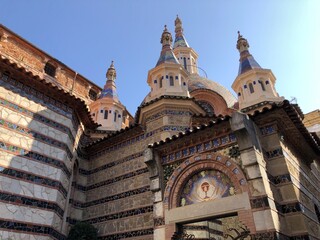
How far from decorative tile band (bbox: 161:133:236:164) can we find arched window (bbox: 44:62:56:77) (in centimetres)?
1176

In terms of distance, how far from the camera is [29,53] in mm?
16219

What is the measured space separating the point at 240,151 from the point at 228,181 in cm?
80

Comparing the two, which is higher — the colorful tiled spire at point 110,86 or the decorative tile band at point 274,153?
the colorful tiled spire at point 110,86

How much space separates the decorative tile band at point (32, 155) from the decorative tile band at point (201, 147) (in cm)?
397

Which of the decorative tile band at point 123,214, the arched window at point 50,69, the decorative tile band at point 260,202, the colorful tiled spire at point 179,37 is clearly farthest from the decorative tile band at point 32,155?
the colorful tiled spire at point 179,37

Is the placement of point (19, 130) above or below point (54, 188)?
above

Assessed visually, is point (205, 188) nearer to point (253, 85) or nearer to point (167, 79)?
point (167, 79)

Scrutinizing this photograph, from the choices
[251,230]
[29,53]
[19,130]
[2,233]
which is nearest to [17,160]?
[19,130]

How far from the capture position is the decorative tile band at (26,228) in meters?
7.83

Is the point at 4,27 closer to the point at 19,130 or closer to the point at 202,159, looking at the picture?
the point at 19,130

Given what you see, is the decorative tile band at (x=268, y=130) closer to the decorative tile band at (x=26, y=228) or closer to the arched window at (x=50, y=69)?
the decorative tile band at (x=26, y=228)

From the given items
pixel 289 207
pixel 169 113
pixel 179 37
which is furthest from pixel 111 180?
pixel 179 37

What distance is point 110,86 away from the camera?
1866 cm

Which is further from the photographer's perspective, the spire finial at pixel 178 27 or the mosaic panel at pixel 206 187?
the spire finial at pixel 178 27
